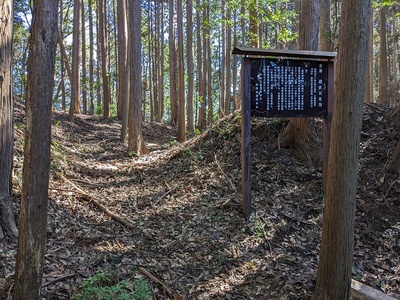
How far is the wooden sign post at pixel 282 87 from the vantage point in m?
6.15

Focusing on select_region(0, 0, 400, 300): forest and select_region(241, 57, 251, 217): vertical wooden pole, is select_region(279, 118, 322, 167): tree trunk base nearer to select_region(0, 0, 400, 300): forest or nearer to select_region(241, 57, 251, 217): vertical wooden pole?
select_region(0, 0, 400, 300): forest

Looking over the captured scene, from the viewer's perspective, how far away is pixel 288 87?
20.8ft

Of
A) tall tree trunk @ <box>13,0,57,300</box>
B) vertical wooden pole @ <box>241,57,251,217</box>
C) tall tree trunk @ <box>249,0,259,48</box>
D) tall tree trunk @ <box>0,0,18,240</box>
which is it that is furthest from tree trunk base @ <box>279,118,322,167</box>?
tall tree trunk @ <box>13,0,57,300</box>

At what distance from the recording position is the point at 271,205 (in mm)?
6375

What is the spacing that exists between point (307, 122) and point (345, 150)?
390 cm

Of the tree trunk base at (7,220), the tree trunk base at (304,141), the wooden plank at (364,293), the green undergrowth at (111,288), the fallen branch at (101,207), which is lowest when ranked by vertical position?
the wooden plank at (364,293)

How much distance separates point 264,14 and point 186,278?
9.60 meters

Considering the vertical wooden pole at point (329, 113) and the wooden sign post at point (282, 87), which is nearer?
the wooden sign post at point (282, 87)

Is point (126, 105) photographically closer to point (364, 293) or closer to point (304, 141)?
point (304, 141)

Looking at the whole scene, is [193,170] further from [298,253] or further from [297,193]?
[298,253]

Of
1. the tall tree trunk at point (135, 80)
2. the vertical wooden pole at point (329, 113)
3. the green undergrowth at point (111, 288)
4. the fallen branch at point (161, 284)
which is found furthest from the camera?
the tall tree trunk at point (135, 80)

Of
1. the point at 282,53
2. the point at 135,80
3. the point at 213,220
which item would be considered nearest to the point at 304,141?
the point at 282,53

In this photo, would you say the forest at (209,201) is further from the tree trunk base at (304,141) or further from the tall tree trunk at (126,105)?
the tall tree trunk at (126,105)

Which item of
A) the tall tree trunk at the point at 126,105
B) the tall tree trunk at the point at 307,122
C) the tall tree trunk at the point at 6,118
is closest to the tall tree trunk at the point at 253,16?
the tall tree trunk at the point at 307,122
